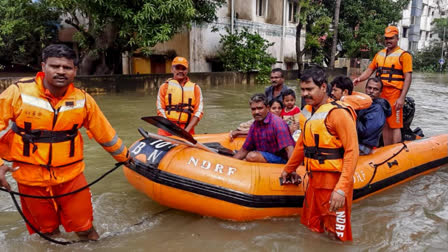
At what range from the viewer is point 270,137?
3715 mm

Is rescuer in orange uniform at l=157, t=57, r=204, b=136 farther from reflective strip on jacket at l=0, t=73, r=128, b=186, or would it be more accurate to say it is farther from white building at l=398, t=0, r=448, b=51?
white building at l=398, t=0, r=448, b=51

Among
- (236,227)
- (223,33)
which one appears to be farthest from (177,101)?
(223,33)

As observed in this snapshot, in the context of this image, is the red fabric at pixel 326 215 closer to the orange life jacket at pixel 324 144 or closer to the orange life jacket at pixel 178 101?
the orange life jacket at pixel 324 144

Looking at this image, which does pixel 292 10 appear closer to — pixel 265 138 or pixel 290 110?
pixel 290 110

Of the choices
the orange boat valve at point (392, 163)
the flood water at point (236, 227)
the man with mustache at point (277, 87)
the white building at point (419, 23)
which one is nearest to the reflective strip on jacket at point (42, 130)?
the flood water at point (236, 227)

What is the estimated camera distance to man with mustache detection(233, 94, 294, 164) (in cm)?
360

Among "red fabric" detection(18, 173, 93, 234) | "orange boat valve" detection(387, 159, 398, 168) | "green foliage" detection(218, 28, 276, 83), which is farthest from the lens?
"green foliage" detection(218, 28, 276, 83)

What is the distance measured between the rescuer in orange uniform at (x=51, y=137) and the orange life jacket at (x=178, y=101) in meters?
1.78

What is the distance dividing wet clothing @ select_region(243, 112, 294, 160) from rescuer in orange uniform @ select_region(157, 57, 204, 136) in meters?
0.93

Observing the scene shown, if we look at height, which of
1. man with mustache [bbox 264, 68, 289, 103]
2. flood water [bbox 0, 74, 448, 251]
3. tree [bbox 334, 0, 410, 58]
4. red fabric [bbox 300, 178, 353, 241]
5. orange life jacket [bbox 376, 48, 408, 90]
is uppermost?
tree [bbox 334, 0, 410, 58]

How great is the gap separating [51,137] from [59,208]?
1.76 feet

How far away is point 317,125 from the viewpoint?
270cm

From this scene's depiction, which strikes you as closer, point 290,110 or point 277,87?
point 290,110

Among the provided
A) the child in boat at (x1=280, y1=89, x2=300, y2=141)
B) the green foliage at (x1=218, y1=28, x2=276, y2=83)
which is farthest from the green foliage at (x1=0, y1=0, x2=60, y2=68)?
the child in boat at (x1=280, y1=89, x2=300, y2=141)
